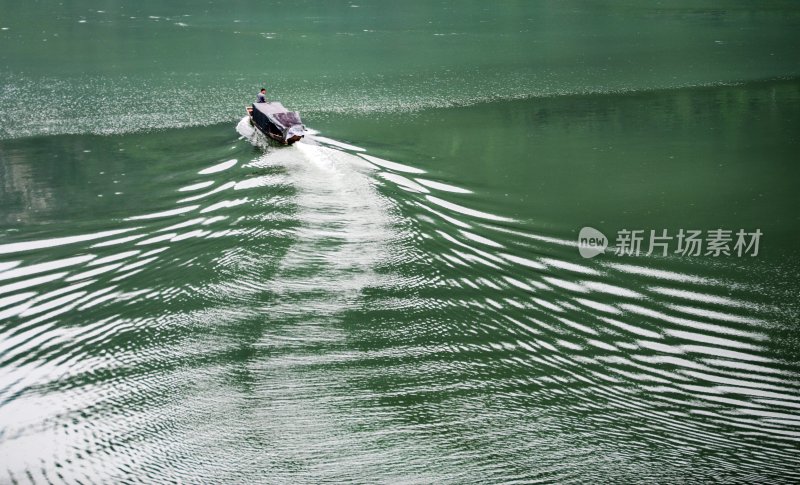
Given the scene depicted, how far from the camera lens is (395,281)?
784 cm

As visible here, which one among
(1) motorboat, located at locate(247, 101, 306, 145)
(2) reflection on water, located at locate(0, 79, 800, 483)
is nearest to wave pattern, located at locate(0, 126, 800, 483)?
(2) reflection on water, located at locate(0, 79, 800, 483)

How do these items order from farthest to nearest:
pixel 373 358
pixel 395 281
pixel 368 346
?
pixel 395 281, pixel 368 346, pixel 373 358

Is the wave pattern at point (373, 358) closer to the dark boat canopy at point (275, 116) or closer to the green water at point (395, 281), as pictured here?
the green water at point (395, 281)

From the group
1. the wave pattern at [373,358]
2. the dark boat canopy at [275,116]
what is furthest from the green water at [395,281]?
the dark boat canopy at [275,116]

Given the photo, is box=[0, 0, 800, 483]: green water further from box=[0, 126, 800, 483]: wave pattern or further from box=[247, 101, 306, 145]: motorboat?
box=[247, 101, 306, 145]: motorboat

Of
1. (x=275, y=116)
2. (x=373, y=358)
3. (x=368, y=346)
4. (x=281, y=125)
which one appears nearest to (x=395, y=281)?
(x=368, y=346)

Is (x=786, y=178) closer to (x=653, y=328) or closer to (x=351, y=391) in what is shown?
(x=653, y=328)

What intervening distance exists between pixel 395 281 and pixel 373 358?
4.29ft

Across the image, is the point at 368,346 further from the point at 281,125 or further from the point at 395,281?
the point at 281,125

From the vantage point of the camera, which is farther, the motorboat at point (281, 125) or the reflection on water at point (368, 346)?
the motorboat at point (281, 125)

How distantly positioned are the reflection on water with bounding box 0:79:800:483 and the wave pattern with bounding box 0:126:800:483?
0.02 m

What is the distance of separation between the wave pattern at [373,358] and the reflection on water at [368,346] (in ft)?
0.06

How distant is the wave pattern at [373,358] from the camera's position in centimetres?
564

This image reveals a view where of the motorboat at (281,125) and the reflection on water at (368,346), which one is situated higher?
the motorboat at (281,125)
